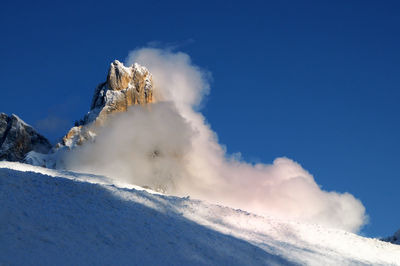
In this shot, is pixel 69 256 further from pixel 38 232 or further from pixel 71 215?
pixel 71 215

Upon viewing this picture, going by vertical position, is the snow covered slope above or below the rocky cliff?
below

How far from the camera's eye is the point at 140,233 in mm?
24906

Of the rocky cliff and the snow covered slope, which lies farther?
the rocky cliff

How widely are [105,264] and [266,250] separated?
37.7 ft

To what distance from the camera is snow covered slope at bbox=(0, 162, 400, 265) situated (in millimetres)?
20719

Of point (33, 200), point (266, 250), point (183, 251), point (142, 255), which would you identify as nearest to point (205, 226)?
point (266, 250)

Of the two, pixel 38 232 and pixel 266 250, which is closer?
pixel 38 232

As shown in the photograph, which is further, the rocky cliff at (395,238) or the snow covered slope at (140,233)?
the rocky cliff at (395,238)

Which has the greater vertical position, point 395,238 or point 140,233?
point 395,238

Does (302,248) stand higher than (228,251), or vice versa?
(302,248)

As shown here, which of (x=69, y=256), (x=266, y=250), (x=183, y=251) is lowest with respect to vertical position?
(x=69, y=256)

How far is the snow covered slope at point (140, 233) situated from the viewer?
2072 cm

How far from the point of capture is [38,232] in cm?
2133

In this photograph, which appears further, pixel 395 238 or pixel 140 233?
pixel 395 238
